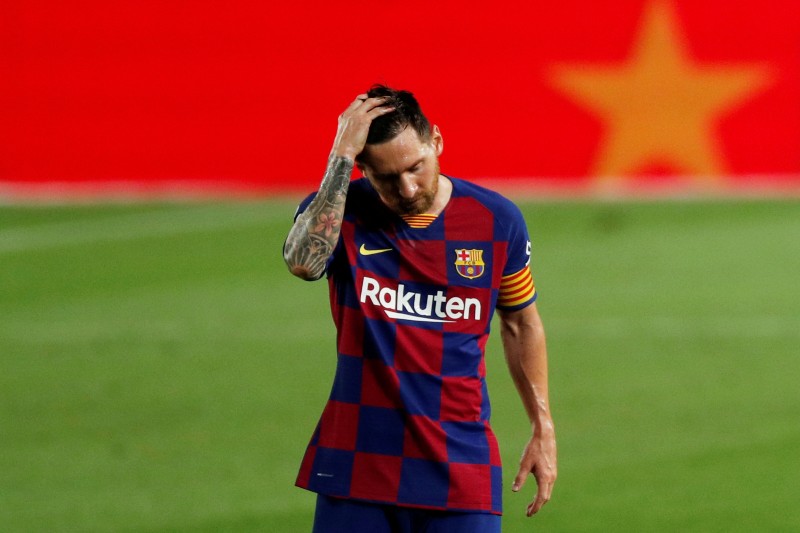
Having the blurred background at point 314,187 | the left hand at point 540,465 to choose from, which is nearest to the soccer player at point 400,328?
the left hand at point 540,465

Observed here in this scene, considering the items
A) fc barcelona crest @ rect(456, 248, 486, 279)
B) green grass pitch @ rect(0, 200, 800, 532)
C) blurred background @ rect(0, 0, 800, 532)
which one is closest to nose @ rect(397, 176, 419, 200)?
fc barcelona crest @ rect(456, 248, 486, 279)

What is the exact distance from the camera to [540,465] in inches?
177

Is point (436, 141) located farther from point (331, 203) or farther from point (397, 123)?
point (331, 203)

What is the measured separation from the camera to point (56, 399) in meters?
9.17

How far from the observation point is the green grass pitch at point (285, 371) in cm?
736

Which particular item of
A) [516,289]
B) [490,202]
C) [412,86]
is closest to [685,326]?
[412,86]

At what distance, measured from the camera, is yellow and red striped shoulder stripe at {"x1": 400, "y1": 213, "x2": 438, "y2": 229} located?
422 centimetres

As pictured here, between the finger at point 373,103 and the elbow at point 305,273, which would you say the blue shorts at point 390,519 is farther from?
the finger at point 373,103

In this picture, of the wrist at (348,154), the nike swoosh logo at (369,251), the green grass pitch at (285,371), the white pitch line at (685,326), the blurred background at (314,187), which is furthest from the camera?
the white pitch line at (685,326)

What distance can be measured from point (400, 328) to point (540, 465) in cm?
66

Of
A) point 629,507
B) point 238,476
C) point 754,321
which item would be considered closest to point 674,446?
point 629,507

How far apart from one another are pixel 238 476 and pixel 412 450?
3.66 meters

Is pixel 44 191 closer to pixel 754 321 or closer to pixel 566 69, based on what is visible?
pixel 566 69

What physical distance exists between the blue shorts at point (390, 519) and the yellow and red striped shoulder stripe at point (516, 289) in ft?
2.01
